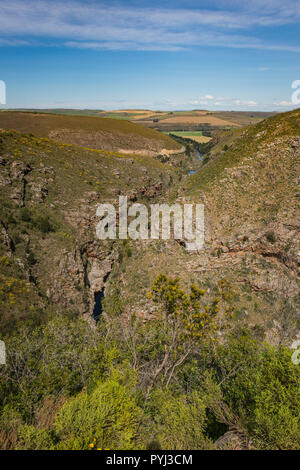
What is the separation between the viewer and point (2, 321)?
26281mm

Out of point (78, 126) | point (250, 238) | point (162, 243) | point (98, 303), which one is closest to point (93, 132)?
point (78, 126)

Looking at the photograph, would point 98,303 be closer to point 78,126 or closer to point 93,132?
point 93,132

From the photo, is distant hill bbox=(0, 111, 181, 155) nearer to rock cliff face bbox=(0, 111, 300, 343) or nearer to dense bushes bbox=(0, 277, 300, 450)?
rock cliff face bbox=(0, 111, 300, 343)

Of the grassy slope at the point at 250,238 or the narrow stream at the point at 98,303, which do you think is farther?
the narrow stream at the point at 98,303

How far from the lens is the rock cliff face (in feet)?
104

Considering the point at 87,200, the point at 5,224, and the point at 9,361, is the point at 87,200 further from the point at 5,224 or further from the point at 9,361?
the point at 9,361

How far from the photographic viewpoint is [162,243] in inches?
1693

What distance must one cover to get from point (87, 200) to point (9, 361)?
42.3 metres

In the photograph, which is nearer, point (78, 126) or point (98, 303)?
point (98, 303)

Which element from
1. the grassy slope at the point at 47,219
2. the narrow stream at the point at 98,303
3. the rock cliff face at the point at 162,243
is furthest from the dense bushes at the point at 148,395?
the narrow stream at the point at 98,303

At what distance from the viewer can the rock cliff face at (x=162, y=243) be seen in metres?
31.8

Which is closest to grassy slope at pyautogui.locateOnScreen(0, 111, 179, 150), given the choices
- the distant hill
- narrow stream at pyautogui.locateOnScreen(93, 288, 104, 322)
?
the distant hill

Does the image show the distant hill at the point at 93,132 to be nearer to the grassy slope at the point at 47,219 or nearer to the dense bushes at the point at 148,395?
the grassy slope at the point at 47,219
